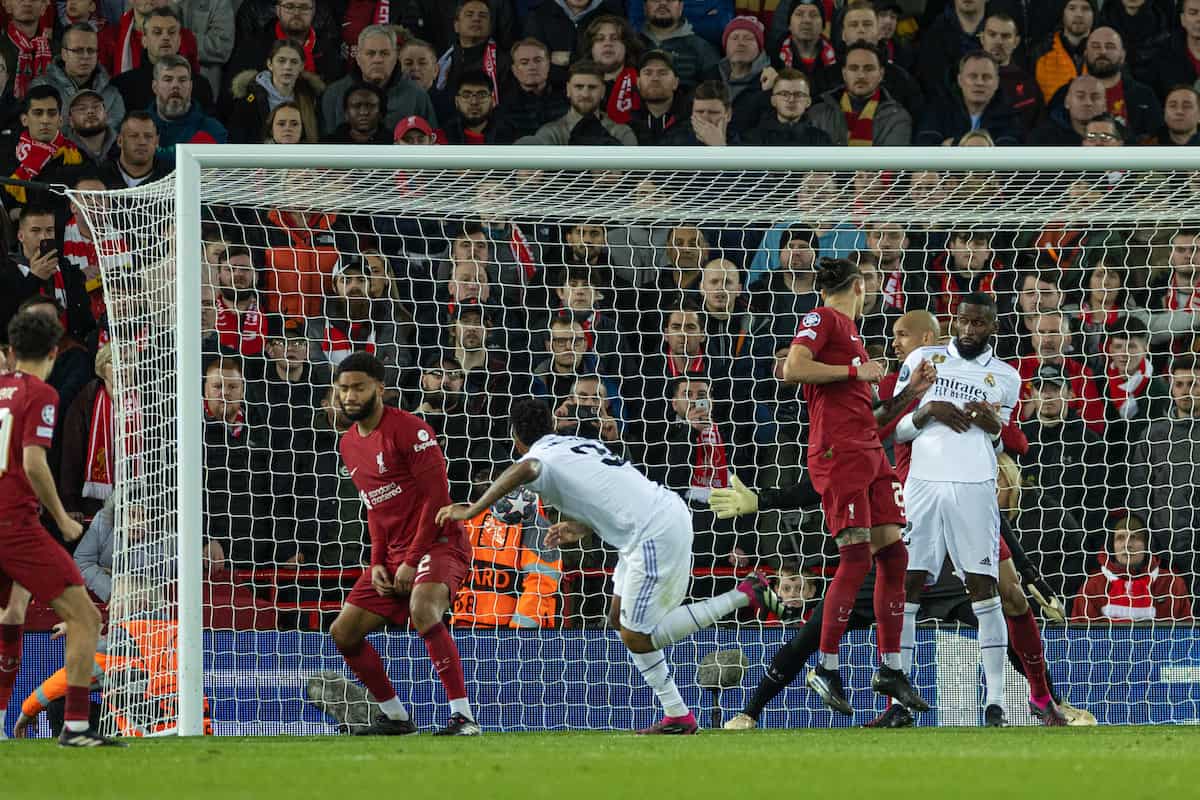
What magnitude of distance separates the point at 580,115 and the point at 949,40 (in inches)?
121

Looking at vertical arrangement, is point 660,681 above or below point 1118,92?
below

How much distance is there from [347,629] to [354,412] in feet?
3.40

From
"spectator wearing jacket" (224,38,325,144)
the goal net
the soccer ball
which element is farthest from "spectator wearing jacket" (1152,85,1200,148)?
"spectator wearing jacket" (224,38,325,144)

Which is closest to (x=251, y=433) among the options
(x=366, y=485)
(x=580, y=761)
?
(x=366, y=485)

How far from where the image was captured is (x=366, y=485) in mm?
8383

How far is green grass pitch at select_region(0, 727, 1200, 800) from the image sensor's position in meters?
5.23

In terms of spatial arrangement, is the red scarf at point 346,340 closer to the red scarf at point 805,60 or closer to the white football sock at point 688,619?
the white football sock at point 688,619

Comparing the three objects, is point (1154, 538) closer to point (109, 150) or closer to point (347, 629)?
point (347, 629)

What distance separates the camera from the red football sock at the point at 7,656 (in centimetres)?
757

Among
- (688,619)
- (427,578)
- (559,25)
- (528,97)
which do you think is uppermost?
(559,25)

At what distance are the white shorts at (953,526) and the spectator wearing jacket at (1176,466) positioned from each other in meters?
1.91

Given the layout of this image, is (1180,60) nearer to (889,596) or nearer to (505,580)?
(889,596)

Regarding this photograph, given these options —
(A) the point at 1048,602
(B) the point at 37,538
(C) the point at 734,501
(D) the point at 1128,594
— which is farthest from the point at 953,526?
(B) the point at 37,538

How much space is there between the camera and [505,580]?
9.73 metres
